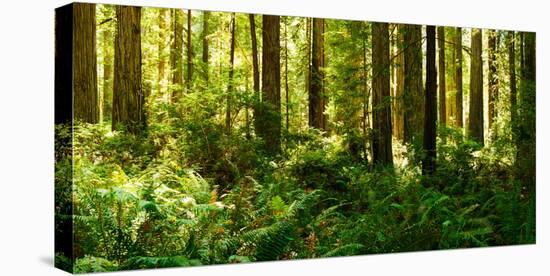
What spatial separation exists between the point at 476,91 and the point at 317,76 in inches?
84.9

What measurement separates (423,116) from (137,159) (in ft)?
11.2

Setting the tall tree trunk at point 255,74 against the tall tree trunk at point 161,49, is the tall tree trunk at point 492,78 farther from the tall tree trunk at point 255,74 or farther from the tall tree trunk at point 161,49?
the tall tree trunk at point 161,49

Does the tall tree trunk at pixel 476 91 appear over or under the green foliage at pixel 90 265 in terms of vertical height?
over

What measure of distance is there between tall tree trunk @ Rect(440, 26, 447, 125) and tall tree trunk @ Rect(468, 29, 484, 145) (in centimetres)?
37

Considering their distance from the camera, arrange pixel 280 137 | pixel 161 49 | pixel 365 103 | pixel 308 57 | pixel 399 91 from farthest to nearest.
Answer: pixel 399 91
pixel 365 103
pixel 308 57
pixel 280 137
pixel 161 49

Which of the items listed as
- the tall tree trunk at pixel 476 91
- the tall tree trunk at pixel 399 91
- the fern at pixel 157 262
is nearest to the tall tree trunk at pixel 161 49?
the fern at pixel 157 262

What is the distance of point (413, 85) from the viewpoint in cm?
966

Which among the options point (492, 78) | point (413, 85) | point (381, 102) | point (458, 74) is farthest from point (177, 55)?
point (492, 78)

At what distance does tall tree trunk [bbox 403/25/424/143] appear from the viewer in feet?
31.4

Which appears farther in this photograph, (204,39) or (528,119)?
(528,119)

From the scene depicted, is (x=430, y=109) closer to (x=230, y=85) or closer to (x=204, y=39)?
(x=230, y=85)

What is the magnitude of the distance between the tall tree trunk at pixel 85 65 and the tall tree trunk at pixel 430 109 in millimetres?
3822

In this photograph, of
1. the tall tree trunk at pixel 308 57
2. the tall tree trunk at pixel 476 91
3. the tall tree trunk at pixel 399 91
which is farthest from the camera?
the tall tree trunk at pixel 476 91

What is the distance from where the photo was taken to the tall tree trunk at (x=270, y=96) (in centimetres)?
873
